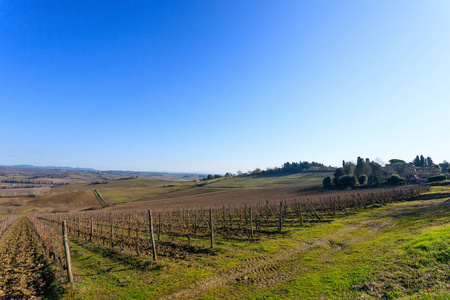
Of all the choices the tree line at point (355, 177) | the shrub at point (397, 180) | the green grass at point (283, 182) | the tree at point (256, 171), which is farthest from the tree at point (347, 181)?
the tree at point (256, 171)

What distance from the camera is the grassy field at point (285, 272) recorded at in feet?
27.7

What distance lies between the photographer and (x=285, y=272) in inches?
423

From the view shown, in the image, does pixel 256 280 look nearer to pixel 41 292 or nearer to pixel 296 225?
pixel 41 292

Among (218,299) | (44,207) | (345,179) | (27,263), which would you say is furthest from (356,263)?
(44,207)

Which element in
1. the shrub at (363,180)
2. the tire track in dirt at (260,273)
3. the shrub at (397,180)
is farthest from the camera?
the shrub at (363,180)

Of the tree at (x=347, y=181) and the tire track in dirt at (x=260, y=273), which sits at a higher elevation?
the tire track in dirt at (x=260, y=273)

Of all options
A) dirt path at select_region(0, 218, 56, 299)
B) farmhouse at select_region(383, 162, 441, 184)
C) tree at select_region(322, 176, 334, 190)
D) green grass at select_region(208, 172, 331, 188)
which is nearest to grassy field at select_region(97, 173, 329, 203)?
green grass at select_region(208, 172, 331, 188)

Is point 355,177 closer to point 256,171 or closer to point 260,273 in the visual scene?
point 260,273

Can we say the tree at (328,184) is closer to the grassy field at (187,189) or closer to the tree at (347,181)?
the tree at (347,181)

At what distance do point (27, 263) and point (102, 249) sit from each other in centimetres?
448

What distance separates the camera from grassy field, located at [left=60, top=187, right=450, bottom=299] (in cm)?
845

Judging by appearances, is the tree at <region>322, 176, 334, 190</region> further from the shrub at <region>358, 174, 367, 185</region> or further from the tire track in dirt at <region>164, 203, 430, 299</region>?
the tire track in dirt at <region>164, 203, 430, 299</region>

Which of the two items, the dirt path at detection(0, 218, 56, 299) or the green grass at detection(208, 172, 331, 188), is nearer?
the dirt path at detection(0, 218, 56, 299)

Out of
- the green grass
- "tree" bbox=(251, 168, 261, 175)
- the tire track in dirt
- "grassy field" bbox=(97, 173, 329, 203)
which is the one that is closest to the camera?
the tire track in dirt
